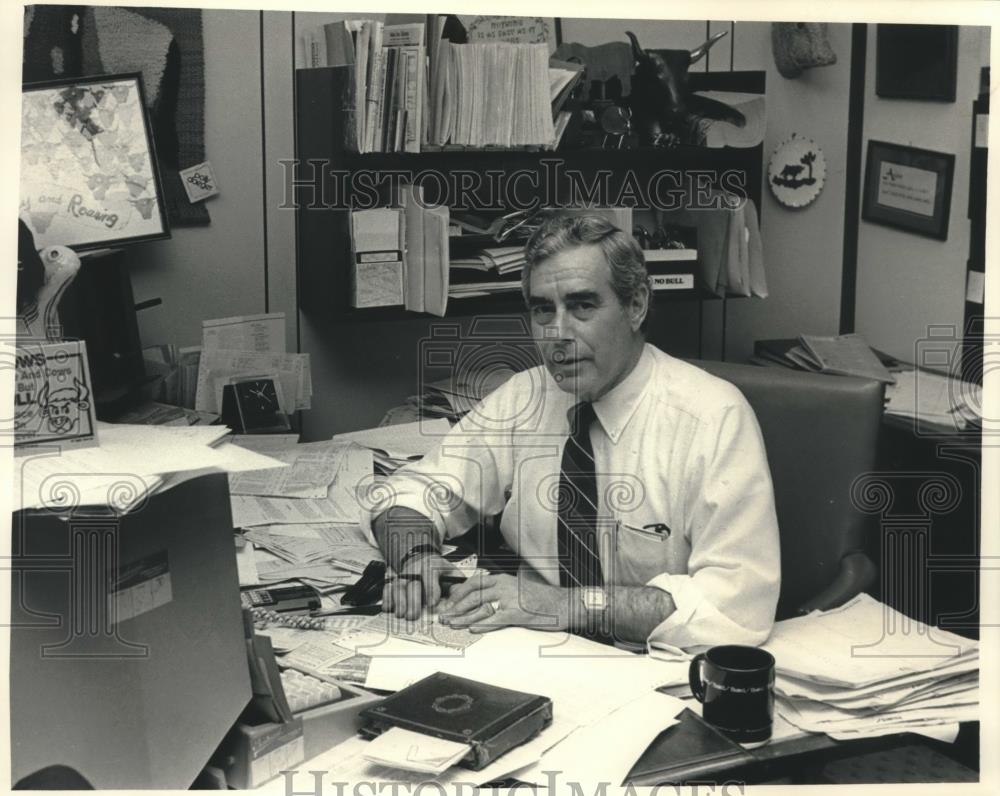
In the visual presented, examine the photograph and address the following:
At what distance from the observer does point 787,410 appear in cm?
206

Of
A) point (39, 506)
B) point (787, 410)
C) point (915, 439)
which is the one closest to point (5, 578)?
point (39, 506)

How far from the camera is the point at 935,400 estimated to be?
283cm

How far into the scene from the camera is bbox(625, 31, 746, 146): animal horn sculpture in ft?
9.91

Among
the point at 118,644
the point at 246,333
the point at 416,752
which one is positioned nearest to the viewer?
the point at 118,644

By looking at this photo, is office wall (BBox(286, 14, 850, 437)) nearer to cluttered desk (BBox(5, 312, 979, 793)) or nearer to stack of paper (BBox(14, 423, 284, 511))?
cluttered desk (BBox(5, 312, 979, 793))

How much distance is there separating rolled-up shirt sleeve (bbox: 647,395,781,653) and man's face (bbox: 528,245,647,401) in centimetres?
22

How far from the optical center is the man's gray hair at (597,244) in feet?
6.52

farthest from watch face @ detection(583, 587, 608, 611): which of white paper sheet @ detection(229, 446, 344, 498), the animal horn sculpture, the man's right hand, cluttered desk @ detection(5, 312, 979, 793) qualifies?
the animal horn sculpture

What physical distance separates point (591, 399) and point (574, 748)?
856 mm

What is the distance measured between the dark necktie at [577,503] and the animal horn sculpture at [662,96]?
121cm

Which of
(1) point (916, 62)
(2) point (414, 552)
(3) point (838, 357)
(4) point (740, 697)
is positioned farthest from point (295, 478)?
(1) point (916, 62)

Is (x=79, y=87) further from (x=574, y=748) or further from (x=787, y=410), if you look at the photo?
(x=574, y=748)

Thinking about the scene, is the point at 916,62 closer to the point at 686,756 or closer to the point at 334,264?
the point at 334,264

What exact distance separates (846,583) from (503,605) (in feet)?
2.10
